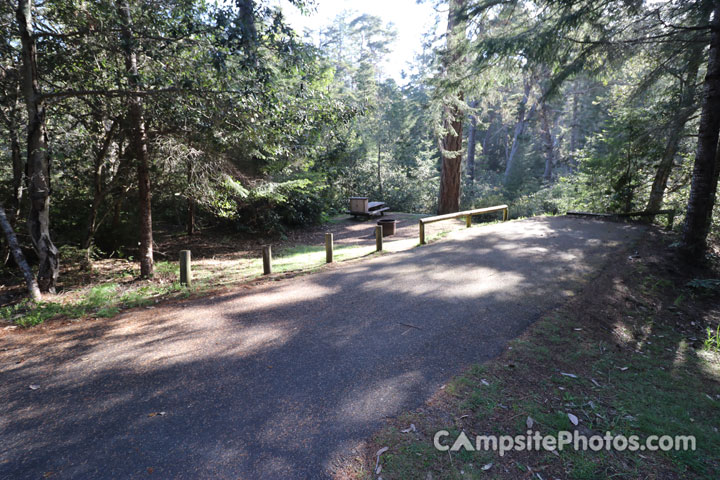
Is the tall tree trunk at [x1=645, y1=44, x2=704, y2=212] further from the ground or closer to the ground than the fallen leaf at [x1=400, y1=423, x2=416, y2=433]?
further from the ground

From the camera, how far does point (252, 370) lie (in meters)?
3.97

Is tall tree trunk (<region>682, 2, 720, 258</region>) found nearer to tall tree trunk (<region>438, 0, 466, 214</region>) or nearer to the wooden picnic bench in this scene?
tall tree trunk (<region>438, 0, 466, 214</region>)

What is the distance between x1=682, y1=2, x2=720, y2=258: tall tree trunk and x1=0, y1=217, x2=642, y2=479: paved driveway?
380 cm

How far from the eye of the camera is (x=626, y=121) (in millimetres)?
12508

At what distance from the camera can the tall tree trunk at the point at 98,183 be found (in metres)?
8.62

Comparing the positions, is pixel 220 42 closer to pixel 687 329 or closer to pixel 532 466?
pixel 532 466

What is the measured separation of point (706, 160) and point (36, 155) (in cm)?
1426

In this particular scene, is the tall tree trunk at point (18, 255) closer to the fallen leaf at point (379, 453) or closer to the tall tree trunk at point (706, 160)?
the fallen leaf at point (379, 453)

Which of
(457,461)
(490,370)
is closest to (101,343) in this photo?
(457,461)

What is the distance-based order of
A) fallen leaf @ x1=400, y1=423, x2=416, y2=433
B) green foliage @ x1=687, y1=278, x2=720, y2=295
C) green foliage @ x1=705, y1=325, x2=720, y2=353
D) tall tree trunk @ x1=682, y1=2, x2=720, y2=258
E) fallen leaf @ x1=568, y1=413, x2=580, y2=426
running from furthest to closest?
tall tree trunk @ x1=682, y1=2, x2=720, y2=258 → green foliage @ x1=687, y1=278, x2=720, y2=295 → green foliage @ x1=705, y1=325, x2=720, y2=353 → fallen leaf @ x1=568, y1=413, x2=580, y2=426 → fallen leaf @ x1=400, y1=423, x2=416, y2=433

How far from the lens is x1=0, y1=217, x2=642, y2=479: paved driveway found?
281cm

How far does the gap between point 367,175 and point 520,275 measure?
17082mm

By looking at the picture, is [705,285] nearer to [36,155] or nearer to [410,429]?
[410,429]

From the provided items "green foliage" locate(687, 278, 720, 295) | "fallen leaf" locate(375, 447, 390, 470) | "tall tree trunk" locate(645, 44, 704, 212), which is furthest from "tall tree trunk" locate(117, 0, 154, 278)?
"tall tree trunk" locate(645, 44, 704, 212)
